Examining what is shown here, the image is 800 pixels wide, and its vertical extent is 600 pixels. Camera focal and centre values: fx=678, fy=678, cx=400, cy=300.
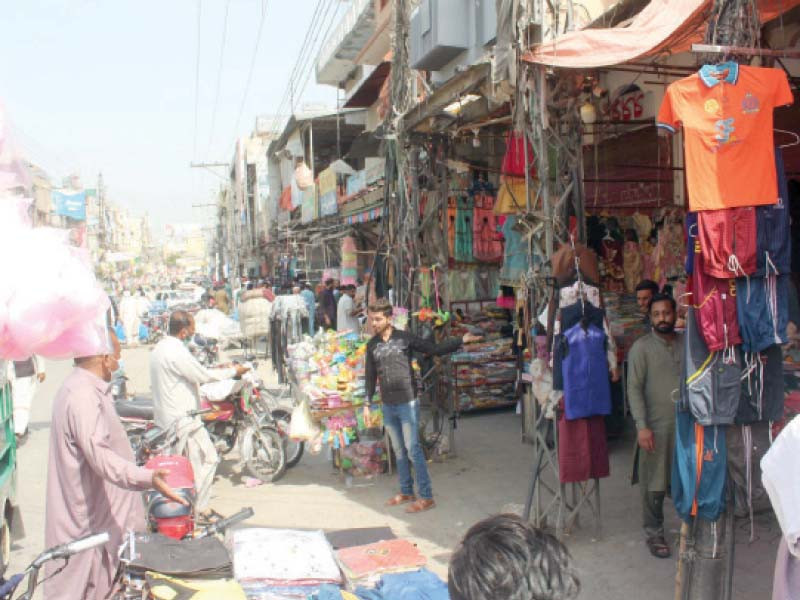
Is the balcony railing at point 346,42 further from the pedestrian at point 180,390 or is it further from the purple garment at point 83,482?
the purple garment at point 83,482

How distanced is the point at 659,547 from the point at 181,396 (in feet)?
14.3

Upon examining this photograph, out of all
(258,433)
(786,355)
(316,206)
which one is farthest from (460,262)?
(316,206)

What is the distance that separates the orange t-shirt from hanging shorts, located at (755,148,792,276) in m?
0.08

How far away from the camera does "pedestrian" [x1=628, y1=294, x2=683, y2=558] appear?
5.07 meters

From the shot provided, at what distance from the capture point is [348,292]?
14883mm

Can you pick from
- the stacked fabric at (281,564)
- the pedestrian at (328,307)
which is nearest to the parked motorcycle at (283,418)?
the stacked fabric at (281,564)

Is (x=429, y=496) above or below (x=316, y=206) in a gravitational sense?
below

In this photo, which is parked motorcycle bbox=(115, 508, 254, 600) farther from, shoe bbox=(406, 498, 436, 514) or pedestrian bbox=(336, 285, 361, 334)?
pedestrian bbox=(336, 285, 361, 334)

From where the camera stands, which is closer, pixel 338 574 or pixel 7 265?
pixel 7 265

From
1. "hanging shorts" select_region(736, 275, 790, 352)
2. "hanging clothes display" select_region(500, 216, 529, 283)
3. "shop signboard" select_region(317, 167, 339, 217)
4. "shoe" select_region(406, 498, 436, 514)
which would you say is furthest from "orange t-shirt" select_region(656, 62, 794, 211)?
"shop signboard" select_region(317, 167, 339, 217)

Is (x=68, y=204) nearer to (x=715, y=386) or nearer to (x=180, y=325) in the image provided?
(x=180, y=325)

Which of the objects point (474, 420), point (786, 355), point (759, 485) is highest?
point (786, 355)

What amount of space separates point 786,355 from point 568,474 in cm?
208

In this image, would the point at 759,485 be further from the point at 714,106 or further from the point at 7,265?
the point at 7,265
